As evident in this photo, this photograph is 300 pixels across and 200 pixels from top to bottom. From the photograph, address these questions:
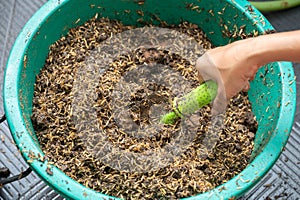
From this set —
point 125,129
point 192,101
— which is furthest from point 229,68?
point 125,129

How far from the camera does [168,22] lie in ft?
4.24

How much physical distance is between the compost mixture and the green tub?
0.11 feet

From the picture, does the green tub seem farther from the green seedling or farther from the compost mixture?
the green seedling

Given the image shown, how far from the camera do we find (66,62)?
1198 millimetres

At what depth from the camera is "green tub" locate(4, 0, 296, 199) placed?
95 cm

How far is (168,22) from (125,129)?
349 millimetres

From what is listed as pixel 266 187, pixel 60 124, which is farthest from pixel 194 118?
pixel 266 187

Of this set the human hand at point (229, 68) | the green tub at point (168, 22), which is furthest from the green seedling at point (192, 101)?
the green tub at point (168, 22)

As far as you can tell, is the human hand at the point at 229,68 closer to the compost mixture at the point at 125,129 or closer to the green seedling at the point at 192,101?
the green seedling at the point at 192,101

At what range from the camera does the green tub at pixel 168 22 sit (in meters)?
0.95

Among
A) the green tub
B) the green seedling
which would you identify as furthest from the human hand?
the green tub

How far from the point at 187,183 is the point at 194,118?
0.56 feet

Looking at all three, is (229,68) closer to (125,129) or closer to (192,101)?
(192,101)

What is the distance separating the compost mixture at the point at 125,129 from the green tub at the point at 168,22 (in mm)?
33
